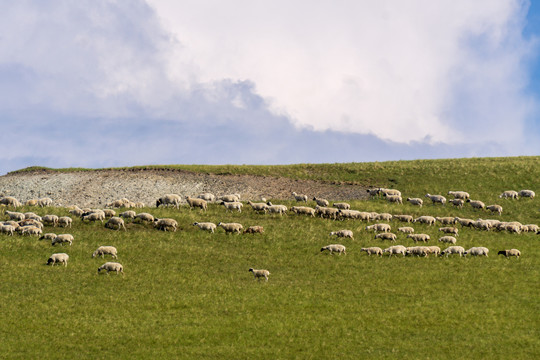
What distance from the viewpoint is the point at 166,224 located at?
47906 millimetres

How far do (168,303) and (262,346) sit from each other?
745cm

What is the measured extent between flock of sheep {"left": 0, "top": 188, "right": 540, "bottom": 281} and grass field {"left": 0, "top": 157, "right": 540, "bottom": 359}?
2.57 ft

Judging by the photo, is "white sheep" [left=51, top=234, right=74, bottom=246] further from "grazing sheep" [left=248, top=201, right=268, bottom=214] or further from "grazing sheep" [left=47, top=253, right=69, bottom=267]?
"grazing sheep" [left=248, top=201, right=268, bottom=214]

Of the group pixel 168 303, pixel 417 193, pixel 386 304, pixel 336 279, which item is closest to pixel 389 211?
pixel 417 193

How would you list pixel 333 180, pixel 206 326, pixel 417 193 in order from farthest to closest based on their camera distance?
pixel 333 180 → pixel 417 193 → pixel 206 326

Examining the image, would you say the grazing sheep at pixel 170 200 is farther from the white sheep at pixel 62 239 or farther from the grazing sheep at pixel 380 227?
the grazing sheep at pixel 380 227

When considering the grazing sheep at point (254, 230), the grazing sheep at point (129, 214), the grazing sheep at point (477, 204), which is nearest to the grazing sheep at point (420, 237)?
the grazing sheep at point (254, 230)

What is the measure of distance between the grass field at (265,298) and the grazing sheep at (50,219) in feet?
7.17

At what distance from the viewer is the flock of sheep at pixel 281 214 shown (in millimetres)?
42062

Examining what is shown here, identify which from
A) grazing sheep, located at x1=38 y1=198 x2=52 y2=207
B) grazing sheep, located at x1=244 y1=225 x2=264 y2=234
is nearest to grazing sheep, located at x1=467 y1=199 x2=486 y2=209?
grazing sheep, located at x1=244 y1=225 x2=264 y2=234

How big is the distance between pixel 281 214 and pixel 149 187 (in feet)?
72.1

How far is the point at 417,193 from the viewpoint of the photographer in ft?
216

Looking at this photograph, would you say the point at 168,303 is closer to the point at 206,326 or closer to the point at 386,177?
the point at 206,326

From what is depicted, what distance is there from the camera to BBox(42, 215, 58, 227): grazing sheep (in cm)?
4822
